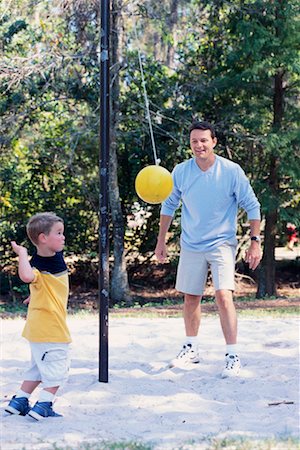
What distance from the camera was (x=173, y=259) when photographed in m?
13.3

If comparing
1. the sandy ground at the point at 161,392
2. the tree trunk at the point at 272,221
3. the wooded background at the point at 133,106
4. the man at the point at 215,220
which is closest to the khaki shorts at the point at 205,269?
the man at the point at 215,220

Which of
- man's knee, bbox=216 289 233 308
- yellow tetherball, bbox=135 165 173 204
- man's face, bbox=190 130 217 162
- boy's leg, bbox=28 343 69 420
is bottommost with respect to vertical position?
boy's leg, bbox=28 343 69 420

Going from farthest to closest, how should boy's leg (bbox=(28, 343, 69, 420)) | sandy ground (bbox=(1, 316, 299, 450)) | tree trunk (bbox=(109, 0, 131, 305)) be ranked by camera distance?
tree trunk (bbox=(109, 0, 131, 305)) < boy's leg (bbox=(28, 343, 69, 420)) < sandy ground (bbox=(1, 316, 299, 450))

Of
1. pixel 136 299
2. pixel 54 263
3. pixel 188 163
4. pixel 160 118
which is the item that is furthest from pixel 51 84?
pixel 54 263

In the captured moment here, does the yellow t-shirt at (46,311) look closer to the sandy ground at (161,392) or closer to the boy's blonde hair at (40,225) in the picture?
the boy's blonde hair at (40,225)

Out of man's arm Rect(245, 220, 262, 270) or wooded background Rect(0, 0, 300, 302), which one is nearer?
man's arm Rect(245, 220, 262, 270)

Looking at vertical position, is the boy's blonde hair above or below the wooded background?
below

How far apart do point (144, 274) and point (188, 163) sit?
914 cm

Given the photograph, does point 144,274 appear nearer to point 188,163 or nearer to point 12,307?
point 12,307

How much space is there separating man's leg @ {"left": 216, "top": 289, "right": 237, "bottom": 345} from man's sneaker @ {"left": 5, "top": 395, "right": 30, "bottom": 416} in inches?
59.8

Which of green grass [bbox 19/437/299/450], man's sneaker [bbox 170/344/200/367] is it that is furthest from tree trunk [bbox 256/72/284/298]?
green grass [bbox 19/437/299/450]

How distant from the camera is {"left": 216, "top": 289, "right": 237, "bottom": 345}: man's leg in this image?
16.5ft

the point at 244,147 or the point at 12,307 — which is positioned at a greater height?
the point at 244,147

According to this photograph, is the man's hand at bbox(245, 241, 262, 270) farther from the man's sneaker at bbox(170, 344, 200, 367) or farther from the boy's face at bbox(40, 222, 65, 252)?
the boy's face at bbox(40, 222, 65, 252)
